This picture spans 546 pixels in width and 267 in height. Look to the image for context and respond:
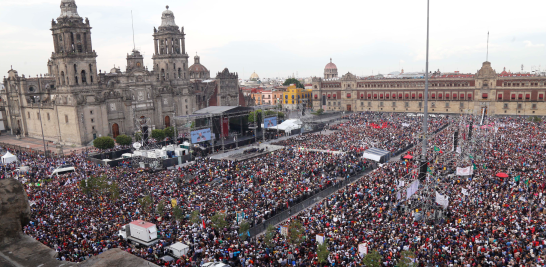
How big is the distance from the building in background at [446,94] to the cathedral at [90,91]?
3000 centimetres

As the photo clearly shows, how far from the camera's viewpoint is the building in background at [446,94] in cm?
6906

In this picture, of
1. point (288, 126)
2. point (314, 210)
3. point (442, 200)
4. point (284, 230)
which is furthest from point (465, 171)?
point (288, 126)

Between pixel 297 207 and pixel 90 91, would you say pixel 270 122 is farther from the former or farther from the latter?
pixel 297 207

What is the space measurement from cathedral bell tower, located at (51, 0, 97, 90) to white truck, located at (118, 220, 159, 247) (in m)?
40.8

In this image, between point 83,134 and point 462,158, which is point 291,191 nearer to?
point 462,158

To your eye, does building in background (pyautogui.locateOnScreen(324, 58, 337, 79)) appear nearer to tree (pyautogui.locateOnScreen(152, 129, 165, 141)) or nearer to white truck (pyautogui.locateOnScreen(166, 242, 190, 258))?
tree (pyautogui.locateOnScreen(152, 129, 165, 141))

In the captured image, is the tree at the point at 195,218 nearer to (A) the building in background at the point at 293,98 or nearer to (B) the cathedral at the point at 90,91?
(B) the cathedral at the point at 90,91

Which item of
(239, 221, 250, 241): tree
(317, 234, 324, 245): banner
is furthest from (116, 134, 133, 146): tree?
(317, 234, 324, 245): banner

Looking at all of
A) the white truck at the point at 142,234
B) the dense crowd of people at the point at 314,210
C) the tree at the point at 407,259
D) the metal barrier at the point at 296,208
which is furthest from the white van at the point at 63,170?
the tree at the point at 407,259

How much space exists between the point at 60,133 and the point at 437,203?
2090 inches

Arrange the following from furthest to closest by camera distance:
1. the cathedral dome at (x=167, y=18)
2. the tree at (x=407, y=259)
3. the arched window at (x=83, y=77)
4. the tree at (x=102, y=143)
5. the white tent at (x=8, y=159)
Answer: the cathedral dome at (x=167, y=18) → the arched window at (x=83, y=77) → the tree at (x=102, y=143) → the white tent at (x=8, y=159) → the tree at (x=407, y=259)

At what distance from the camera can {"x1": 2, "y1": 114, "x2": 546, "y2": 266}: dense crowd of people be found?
50.6 ft

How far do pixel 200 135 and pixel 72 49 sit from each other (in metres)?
24.9

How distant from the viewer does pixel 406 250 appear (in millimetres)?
14125
